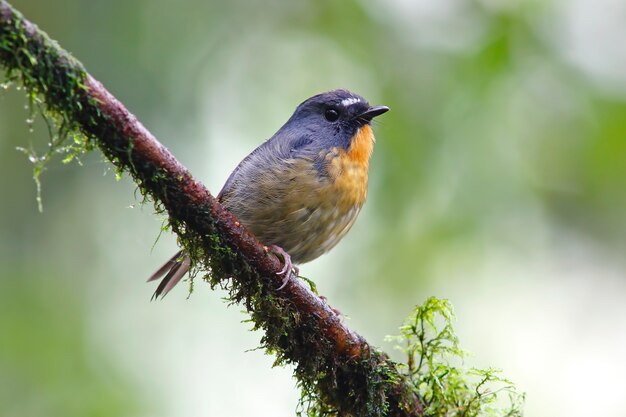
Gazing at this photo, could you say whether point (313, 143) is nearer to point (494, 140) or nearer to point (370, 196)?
point (370, 196)

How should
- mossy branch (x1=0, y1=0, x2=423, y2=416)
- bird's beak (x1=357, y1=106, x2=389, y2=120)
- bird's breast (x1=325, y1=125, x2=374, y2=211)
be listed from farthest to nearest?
1. bird's beak (x1=357, y1=106, x2=389, y2=120)
2. bird's breast (x1=325, y1=125, x2=374, y2=211)
3. mossy branch (x1=0, y1=0, x2=423, y2=416)

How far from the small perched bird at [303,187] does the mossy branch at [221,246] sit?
33.5 inches

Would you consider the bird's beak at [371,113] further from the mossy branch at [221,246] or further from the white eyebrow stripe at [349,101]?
the mossy branch at [221,246]

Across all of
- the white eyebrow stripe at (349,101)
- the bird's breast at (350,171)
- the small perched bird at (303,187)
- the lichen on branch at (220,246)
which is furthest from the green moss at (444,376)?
the white eyebrow stripe at (349,101)

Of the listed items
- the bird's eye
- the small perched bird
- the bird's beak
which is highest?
the bird's beak

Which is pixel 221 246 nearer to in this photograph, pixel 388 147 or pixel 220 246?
pixel 220 246

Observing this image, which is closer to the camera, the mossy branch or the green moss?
the mossy branch

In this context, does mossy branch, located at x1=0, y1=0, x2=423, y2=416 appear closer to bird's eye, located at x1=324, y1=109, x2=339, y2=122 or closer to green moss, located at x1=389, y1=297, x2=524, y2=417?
green moss, located at x1=389, y1=297, x2=524, y2=417

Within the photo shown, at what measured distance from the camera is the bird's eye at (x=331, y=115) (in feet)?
15.5

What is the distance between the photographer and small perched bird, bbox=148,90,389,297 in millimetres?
4086

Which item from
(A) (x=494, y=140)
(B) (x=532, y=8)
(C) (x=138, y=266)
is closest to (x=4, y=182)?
(C) (x=138, y=266)

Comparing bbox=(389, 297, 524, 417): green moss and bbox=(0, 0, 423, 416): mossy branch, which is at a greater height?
bbox=(389, 297, 524, 417): green moss

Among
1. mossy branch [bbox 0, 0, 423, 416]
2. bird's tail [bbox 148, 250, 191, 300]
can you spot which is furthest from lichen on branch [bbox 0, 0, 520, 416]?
bird's tail [bbox 148, 250, 191, 300]

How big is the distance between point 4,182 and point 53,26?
A: 1.30 metres
